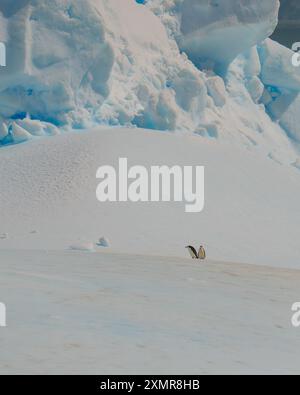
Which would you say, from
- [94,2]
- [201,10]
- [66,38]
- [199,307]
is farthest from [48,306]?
[201,10]

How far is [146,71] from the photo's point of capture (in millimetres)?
23547

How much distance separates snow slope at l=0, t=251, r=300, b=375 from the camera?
357 centimetres

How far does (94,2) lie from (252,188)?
9.22 m

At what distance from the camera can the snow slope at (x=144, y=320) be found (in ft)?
11.7

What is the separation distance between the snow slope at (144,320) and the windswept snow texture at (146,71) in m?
12.9

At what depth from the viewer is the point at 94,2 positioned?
21906 mm
